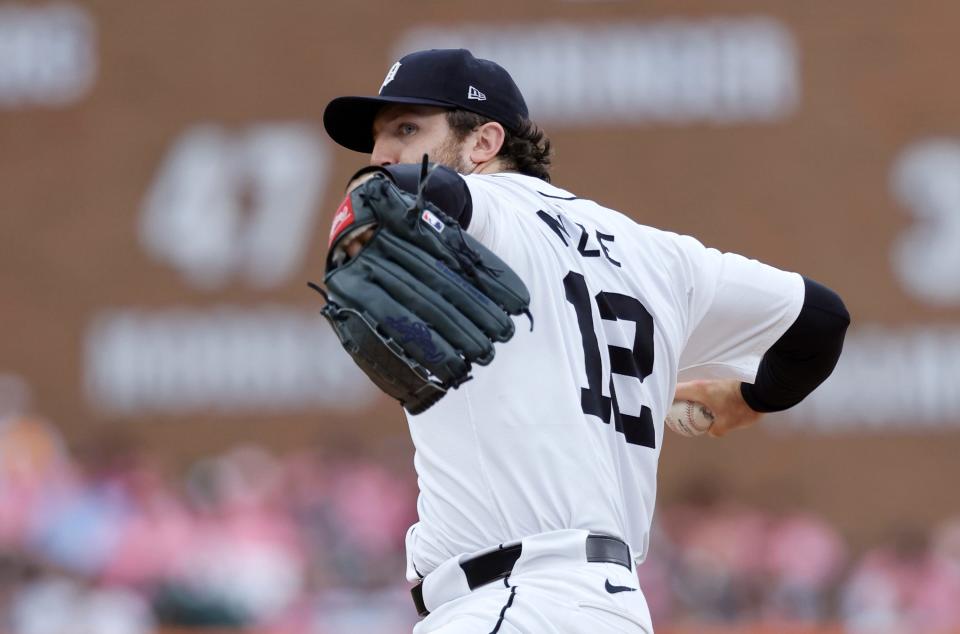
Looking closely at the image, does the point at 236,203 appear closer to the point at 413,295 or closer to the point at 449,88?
the point at 449,88

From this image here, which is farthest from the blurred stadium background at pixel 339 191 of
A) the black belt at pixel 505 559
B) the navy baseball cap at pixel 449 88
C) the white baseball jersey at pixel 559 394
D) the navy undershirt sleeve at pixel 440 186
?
the navy undershirt sleeve at pixel 440 186

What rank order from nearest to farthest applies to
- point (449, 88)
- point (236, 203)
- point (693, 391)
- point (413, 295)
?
point (413, 295)
point (449, 88)
point (693, 391)
point (236, 203)

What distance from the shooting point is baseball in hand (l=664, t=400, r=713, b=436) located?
3703 mm

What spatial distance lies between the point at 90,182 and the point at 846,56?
19.5 feet

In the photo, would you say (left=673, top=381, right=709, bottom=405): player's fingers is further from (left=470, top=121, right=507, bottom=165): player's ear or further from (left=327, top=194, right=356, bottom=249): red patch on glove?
(left=327, top=194, right=356, bottom=249): red patch on glove

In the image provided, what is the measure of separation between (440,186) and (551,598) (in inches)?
30.2

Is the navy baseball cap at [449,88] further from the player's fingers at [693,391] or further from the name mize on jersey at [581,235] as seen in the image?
the player's fingers at [693,391]

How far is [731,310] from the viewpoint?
3.43m

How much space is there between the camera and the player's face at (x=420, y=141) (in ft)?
10.7

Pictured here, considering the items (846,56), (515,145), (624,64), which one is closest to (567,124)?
(624,64)

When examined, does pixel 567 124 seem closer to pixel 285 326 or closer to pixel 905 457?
pixel 285 326

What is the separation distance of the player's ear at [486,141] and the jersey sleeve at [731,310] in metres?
0.44

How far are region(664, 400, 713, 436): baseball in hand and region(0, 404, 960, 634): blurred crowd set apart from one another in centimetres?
527

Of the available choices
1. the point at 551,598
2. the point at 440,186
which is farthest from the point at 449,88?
the point at 551,598
